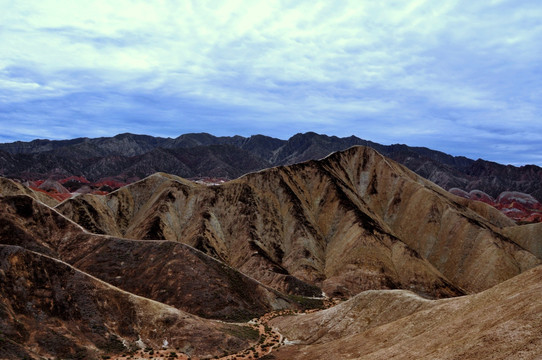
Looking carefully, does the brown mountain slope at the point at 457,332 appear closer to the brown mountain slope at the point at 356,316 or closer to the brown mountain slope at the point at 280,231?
the brown mountain slope at the point at 356,316

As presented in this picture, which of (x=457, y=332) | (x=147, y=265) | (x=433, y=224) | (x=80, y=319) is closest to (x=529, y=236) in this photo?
(x=433, y=224)

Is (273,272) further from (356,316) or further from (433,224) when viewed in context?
(433,224)

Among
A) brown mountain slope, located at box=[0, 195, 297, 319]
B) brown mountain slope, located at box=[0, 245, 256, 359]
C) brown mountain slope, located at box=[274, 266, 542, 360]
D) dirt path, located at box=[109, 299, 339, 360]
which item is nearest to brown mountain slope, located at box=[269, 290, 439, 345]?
brown mountain slope, located at box=[274, 266, 542, 360]

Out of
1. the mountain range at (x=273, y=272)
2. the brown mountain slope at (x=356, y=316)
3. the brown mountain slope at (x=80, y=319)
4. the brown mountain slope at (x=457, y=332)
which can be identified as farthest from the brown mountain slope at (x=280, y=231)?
the brown mountain slope at (x=457, y=332)

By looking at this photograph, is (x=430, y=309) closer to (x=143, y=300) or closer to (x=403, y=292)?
(x=403, y=292)

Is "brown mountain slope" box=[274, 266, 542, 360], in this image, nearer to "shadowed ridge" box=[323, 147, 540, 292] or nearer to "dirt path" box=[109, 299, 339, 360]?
"dirt path" box=[109, 299, 339, 360]

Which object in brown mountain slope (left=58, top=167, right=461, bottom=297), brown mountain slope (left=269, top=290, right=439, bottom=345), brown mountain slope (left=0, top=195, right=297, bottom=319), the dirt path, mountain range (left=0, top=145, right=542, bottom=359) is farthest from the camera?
brown mountain slope (left=58, top=167, right=461, bottom=297)
